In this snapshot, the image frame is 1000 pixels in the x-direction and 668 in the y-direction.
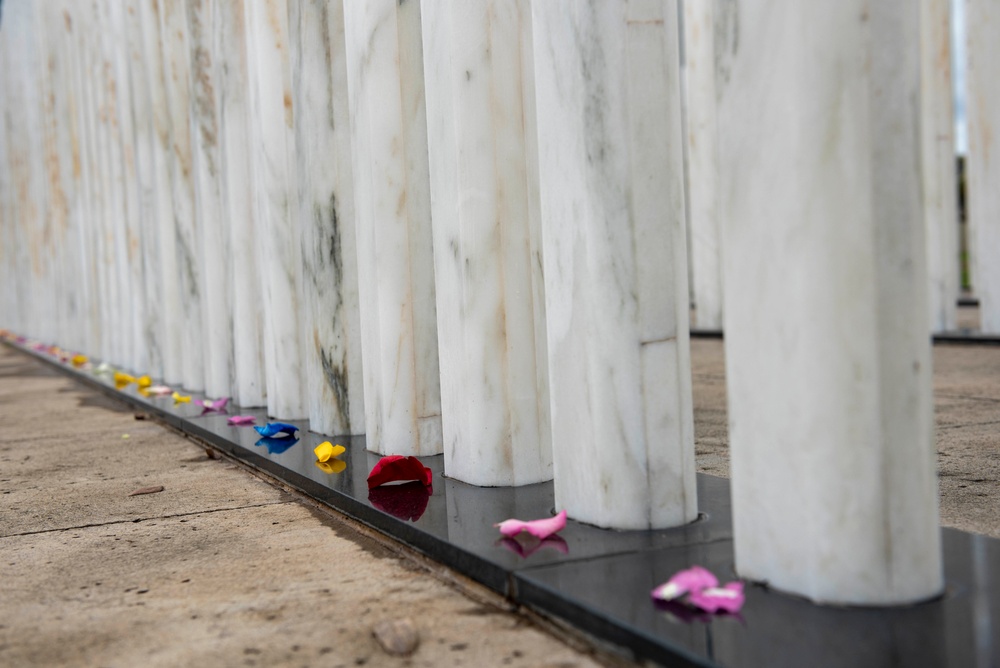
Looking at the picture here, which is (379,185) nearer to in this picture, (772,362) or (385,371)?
(385,371)

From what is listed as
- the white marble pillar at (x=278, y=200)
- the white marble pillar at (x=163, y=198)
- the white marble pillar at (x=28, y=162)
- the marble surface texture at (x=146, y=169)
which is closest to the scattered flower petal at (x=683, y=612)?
the white marble pillar at (x=278, y=200)

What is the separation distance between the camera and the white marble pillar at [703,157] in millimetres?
12438

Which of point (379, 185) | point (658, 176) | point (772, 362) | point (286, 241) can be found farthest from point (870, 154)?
point (286, 241)

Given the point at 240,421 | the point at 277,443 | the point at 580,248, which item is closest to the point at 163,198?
the point at 240,421

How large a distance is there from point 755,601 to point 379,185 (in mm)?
2634

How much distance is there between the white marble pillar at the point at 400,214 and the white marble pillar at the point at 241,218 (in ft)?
7.94

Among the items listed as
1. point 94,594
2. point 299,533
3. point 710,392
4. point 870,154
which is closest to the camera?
point 870,154

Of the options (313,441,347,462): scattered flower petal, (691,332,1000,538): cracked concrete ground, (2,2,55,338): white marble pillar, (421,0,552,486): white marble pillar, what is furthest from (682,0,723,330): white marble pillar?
(2,2,55,338): white marble pillar

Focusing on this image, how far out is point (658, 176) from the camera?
295 cm

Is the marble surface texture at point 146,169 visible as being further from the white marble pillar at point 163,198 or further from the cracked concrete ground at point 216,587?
the cracked concrete ground at point 216,587

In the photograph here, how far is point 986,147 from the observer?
34.0 feet

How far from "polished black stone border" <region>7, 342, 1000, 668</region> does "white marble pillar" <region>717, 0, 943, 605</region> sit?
124 mm

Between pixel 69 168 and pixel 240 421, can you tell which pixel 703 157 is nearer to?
pixel 240 421

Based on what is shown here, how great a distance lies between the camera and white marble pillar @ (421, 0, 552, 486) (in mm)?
3701
